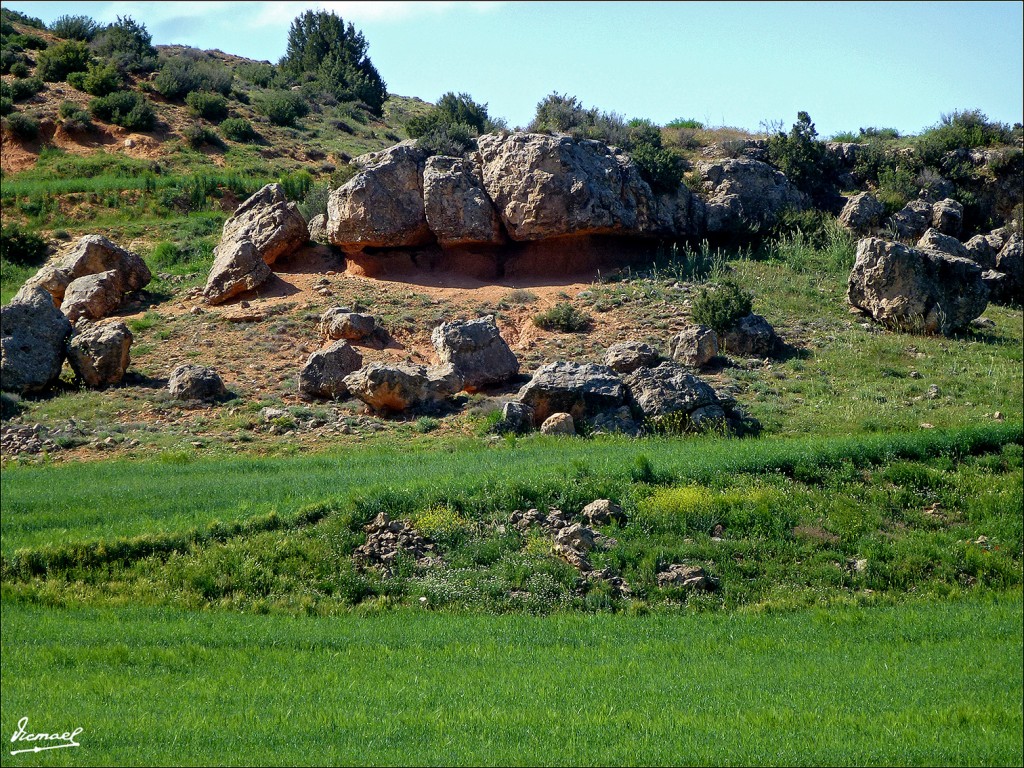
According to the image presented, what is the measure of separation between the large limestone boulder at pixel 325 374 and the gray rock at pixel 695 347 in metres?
7.84

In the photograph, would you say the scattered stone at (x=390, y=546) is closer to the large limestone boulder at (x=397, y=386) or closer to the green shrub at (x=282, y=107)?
the large limestone boulder at (x=397, y=386)

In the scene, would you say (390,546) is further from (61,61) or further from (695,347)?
(61,61)

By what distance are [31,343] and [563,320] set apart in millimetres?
12765

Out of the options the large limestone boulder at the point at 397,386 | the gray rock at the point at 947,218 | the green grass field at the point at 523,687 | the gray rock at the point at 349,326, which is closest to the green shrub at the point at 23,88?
the gray rock at the point at 349,326

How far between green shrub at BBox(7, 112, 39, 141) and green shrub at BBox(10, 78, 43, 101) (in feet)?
7.78

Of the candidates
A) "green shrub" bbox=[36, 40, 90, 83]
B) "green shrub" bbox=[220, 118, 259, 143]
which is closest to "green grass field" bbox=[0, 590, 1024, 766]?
"green shrub" bbox=[220, 118, 259, 143]

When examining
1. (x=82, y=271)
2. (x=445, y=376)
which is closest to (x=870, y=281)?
(x=445, y=376)

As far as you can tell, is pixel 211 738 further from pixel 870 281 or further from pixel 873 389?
pixel 870 281

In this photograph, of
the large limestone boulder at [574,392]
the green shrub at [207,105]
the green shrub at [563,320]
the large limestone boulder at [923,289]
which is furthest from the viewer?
the green shrub at [207,105]

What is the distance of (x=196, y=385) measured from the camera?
24.5 m

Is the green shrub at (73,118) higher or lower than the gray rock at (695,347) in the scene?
higher

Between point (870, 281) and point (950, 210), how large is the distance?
25.1 feet

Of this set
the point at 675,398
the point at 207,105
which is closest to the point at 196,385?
the point at 675,398

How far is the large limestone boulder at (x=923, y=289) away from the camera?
29781 mm
